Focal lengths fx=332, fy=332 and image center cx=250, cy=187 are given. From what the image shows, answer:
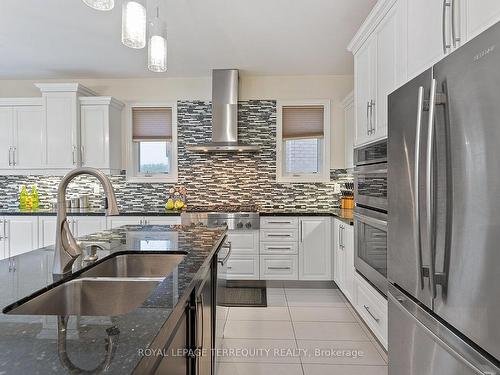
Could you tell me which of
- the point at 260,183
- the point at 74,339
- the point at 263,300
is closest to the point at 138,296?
the point at 74,339

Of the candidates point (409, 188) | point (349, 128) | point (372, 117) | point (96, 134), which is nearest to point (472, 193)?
point (409, 188)

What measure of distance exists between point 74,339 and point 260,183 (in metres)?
3.93

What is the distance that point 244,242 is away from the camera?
157 inches

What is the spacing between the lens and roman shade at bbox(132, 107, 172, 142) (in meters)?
4.64

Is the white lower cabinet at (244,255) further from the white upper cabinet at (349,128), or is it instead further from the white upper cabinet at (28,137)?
the white upper cabinet at (28,137)

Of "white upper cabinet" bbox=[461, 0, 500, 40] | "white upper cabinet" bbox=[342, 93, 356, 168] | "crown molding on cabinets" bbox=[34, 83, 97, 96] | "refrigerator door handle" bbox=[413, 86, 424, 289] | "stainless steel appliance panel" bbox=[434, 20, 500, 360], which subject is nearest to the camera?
"stainless steel appliance panel" bbox=[434, 20, 500, 360]

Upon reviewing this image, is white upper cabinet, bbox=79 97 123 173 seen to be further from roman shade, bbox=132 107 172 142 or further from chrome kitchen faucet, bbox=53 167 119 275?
chrome kitchen faucet, bbox=53 167 119 275

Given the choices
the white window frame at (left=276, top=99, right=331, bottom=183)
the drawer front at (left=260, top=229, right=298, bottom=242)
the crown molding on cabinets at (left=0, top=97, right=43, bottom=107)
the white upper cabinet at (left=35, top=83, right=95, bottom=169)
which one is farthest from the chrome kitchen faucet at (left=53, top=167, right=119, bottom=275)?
the crown molding on cabinets at (left=0, top=97, right=43, bottom=107)

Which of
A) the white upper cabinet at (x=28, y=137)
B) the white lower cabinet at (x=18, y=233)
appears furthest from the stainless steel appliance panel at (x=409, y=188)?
the white upper cabinet at (x=28, y=137)

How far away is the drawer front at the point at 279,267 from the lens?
4004mm

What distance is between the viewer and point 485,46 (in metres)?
1.01

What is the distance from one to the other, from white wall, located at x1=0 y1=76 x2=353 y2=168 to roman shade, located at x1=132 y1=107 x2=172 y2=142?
16 cm

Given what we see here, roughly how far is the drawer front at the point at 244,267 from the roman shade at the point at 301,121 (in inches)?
67.8

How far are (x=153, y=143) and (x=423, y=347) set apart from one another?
413cm
